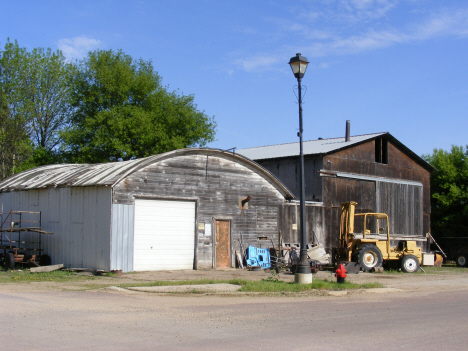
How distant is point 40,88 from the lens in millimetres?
50438

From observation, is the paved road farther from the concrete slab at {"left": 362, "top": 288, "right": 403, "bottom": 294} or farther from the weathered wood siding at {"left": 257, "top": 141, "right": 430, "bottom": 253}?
the weathered wood siding at {"left": 257, "top": 141, "right": 430, "bottom": 253}

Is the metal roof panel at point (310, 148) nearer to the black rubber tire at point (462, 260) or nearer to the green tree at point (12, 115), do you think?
the black rubber tire at point (462, 260)

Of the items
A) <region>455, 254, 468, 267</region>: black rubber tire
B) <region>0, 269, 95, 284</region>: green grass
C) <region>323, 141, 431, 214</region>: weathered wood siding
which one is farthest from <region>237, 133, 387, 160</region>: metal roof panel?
<region>0, 269, 95, 284</region>: green grass

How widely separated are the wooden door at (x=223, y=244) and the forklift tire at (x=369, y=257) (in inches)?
226

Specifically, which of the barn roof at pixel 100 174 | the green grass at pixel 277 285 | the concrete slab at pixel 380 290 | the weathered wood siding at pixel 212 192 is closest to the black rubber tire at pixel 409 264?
the weathered wood siding at pixel 212 192

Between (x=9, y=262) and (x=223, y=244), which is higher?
(x=223, y=244)

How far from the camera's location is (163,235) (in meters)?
22.1

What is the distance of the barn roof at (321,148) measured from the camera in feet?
105

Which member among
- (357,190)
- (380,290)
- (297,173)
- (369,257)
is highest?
(297,173)

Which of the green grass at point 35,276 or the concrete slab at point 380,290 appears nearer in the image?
the concrete slab at point 380,290

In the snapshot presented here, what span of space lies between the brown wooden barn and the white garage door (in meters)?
5.55

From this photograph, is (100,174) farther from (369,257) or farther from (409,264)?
(409,264)

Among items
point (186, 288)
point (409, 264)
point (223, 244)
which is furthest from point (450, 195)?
point (186, 288)

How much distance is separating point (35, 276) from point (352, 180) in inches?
773
